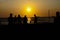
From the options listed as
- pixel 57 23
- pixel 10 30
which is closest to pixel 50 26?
pixel 57 23

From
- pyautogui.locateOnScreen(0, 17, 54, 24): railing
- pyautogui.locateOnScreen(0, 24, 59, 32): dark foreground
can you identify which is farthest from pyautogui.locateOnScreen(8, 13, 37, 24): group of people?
pyautogui.locateOnScreen(0, 17, 54, 24): railing

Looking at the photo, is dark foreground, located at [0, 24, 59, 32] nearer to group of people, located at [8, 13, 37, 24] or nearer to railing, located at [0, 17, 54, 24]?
group of people, located at [8, 13, 37, 24]

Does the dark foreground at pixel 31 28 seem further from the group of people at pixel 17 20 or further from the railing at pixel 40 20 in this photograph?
the railing at pixel 40 20

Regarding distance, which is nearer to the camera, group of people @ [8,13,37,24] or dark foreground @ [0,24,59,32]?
group of people @ [8,13,37,24]

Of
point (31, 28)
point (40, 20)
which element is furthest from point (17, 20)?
point (40, 20)

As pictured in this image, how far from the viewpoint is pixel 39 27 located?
144 feet

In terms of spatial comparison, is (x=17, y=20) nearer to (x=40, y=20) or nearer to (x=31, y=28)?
(x=31, y=28)

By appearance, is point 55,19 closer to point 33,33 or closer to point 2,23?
point 33,33

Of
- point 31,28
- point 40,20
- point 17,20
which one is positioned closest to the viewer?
point 31,28

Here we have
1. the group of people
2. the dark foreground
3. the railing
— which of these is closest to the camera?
the group of people

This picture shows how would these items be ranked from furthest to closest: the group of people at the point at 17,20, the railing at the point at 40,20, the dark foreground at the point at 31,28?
the railing at the point at 40,20 < the dark foreground at the point at 31,28 < the group of people at the point at 17,20

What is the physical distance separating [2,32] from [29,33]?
3144 millimetres

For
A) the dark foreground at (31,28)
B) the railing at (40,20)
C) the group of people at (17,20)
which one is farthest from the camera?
the railing at (40,20)


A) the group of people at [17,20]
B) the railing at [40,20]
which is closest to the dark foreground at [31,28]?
the group of people at [17,20]
